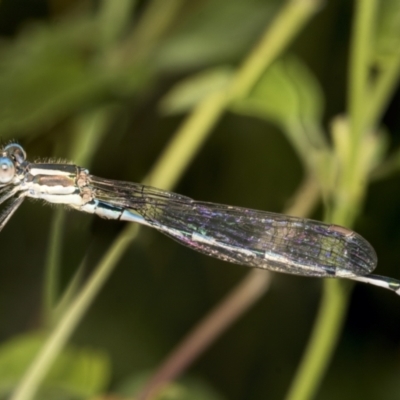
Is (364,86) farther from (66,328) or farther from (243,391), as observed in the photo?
(243,391)

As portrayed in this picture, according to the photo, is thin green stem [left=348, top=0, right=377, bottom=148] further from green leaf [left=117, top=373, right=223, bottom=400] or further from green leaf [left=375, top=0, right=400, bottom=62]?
green leaf [left=117, top=373, right=223, bottom=400]

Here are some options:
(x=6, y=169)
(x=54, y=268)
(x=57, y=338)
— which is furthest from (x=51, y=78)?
(x=57, y=338)

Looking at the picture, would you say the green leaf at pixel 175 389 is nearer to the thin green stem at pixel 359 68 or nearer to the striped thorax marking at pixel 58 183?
the striped thorax marking at pixel 58 183

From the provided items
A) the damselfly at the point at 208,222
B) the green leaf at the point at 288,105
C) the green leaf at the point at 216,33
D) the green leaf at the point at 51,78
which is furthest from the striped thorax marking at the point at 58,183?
the green leaf at the point at 216,33

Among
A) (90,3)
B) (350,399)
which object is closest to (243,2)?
(90,3)

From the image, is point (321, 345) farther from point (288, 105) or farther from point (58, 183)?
point (58, 183)

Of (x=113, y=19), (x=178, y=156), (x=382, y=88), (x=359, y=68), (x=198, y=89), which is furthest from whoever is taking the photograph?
(x=113, y=19)
